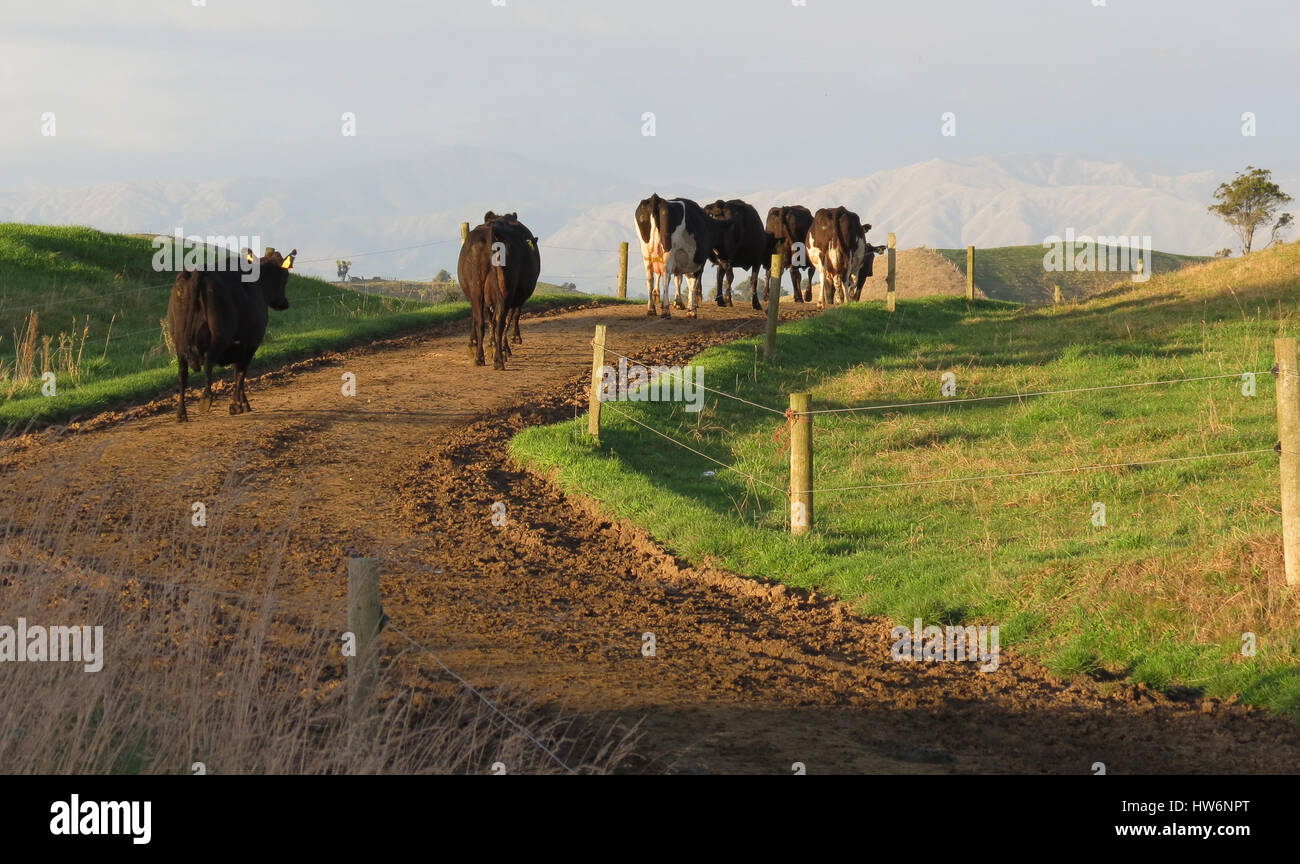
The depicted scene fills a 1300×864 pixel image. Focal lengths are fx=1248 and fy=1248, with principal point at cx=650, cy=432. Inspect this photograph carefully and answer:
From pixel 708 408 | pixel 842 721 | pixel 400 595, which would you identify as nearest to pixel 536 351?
pixel 708 408

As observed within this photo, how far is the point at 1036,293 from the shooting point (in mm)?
55062

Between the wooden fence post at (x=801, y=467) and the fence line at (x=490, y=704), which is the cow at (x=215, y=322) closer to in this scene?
the wooden fence post at (x=801, y=467)

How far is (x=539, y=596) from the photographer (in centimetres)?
1028

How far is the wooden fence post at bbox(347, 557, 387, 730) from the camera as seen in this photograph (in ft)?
20.9

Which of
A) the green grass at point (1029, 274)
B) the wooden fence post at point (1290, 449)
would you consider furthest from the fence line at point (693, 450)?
the green grass at point (1029, 274)

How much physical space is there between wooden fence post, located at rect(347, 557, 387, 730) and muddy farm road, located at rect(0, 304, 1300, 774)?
998 millimetres

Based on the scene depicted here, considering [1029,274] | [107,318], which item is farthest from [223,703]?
[1029,274]

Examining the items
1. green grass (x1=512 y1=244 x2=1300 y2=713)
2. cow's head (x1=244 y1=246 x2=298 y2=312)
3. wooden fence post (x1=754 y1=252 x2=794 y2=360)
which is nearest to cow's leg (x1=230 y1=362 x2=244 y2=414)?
cow's head (x1=244 y1=246 x2=298 y2=312)

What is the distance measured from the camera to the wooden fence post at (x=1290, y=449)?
8930 millimetres

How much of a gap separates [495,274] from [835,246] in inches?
590

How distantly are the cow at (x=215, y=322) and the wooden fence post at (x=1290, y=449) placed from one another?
11.6m

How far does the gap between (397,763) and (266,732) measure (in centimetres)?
72

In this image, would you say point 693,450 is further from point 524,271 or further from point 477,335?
point 477,335
